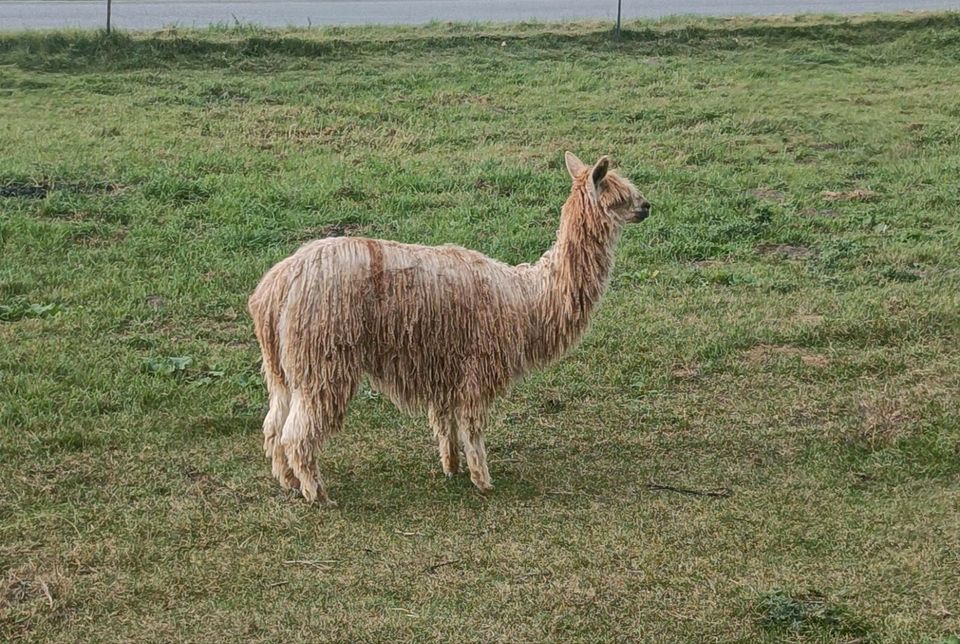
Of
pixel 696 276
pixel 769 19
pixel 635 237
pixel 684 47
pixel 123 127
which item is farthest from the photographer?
pixel 769 19

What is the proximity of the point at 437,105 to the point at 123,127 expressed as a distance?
326 centimetres

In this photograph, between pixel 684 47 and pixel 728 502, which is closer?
pixel 728 502

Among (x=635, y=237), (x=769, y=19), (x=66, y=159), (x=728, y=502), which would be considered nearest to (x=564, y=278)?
(x=728, y=502)

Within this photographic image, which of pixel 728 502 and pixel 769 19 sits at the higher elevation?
pixel 769 19

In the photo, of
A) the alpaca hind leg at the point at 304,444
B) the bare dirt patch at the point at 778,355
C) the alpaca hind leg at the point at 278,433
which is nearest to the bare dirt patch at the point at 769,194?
the bare dirt patch at the point at 778,355

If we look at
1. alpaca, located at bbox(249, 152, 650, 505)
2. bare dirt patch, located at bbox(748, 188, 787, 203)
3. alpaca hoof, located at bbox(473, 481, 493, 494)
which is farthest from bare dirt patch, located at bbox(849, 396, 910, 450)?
bare dirt patch, located at bbox(748, 188, 787, 203)

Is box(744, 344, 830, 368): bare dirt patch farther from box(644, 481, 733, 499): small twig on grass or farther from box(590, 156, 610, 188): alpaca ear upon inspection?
box(590, 156, 610, 188): alpaca ear

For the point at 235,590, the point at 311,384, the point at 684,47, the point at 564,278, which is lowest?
the point at 235,590

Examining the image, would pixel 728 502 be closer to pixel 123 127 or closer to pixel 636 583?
pixel 636 583

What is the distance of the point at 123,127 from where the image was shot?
41.2 feet

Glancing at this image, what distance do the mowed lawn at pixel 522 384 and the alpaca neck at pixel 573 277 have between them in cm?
68

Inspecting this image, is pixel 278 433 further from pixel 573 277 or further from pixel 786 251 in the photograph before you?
pixel 786 251

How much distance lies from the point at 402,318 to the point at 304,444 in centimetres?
75

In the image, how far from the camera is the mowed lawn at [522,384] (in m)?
5.16
